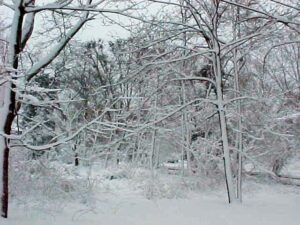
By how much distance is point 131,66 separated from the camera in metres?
13.0

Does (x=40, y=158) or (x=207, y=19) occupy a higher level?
(x=207, y=19)

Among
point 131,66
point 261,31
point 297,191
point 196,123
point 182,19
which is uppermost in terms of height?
point 182,19

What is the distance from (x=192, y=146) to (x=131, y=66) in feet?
25.5

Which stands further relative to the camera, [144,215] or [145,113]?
[145,113]

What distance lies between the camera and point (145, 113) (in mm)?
18031

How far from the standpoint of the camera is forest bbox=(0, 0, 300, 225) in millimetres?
7742

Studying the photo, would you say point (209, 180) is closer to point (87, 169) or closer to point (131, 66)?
point (87, 169)

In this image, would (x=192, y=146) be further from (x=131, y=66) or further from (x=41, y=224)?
(x=41, y=224)

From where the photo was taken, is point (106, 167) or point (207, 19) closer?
point (207, 19)

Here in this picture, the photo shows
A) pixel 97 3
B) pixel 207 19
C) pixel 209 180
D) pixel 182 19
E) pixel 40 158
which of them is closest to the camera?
pixel 97 3

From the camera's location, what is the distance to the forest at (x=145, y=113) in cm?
774

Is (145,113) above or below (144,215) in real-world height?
above

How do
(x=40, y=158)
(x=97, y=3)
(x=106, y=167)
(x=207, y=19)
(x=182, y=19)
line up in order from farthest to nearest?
(x=106, y=167) → (x=182, y=19) → (x=207, y=19) → (x=40, y=158) → (x=97, y=3)

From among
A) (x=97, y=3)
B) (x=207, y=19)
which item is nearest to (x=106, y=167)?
(x=207, y=19)
